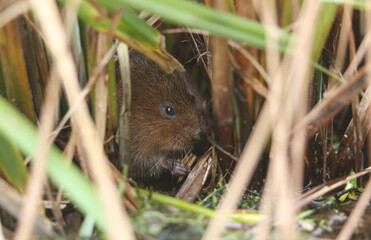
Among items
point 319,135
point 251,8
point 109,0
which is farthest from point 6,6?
point 319,135

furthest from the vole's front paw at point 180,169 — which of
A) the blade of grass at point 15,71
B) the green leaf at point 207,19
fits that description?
the green leaf at point 207,19

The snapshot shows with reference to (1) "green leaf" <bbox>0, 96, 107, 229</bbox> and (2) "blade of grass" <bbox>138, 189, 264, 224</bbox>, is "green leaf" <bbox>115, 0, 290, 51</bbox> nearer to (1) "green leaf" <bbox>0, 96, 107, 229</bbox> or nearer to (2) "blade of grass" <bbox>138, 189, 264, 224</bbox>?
(1) "green leaf" <bbox>0, 96, 107, 229</bbox>

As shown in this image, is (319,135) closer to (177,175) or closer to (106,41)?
(177,175)

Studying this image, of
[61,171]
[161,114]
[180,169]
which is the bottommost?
[61,171]

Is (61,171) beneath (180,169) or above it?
beneath

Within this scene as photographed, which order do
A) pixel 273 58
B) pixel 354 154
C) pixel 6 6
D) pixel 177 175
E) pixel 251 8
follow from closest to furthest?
pixel 273 58 < pixel 6 6 < pixel 251 8 < pixel 354 154 < pixel 177 175

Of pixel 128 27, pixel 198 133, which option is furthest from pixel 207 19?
pixel 198 133

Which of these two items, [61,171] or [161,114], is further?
[161,114]

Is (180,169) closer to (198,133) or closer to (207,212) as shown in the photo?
(198,133)
